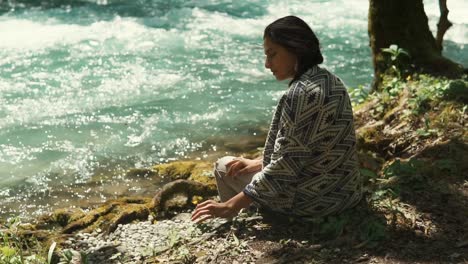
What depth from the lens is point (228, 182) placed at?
4266 mm

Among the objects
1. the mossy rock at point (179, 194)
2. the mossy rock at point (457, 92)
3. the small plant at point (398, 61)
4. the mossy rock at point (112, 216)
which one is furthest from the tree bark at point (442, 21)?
the mossy rock at point (112, 216)

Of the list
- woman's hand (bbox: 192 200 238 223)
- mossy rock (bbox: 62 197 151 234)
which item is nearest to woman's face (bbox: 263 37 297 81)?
woman's hand (bbox: 192 200 238 223)

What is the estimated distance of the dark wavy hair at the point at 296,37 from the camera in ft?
11.6

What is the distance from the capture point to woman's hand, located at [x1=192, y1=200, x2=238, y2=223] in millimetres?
3768

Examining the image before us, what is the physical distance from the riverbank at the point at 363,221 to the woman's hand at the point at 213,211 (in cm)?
24

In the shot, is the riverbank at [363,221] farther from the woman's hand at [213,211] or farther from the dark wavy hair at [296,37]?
the dark wavy hair at [296,37]

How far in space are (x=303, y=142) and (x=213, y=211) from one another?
0.71 metres

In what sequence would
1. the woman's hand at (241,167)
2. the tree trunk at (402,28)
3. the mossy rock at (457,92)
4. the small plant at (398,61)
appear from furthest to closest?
the tree trunk at (402,28) → the small plant at (398,61) → the mossy rock at (457,92) → the woman's hand at (241,167)

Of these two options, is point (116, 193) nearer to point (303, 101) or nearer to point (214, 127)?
point (214, 127)

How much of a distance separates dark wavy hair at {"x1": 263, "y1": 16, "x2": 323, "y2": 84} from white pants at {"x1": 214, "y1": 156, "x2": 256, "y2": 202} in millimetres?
955

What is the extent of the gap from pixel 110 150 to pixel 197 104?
1.97m

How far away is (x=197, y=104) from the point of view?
31.6 feet

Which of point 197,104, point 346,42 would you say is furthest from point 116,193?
point 346,42

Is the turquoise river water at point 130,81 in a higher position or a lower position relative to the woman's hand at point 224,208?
lower
